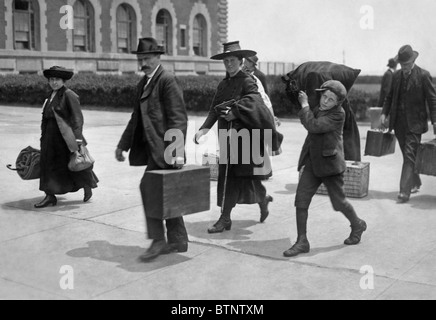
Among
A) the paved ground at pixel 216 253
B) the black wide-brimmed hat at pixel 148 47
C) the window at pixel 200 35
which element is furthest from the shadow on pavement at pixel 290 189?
the window at pixel 200 35

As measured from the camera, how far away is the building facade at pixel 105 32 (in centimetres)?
3191

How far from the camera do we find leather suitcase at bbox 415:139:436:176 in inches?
339

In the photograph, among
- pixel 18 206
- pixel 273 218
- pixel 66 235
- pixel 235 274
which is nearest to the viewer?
pixel 235 274

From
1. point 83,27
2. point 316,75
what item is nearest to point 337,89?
point 316,75

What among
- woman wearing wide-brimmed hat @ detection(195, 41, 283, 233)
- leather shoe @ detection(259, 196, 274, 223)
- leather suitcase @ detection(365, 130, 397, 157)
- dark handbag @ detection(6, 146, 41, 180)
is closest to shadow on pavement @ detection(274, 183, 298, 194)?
leather suitcase @ detection(365, 130, 397, 157)

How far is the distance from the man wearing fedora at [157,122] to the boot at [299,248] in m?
0.96

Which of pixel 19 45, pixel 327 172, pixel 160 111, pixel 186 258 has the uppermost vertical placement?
pixel 19 45

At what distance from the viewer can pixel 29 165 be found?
8.56 m

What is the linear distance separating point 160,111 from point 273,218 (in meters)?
2.29

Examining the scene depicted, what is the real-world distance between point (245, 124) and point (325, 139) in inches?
37.8

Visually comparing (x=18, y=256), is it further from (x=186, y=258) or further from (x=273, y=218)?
(x=273, y=218)

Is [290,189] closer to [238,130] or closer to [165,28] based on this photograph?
[238,130]

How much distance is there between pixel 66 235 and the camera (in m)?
6.80

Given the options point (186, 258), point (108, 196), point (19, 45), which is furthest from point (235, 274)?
point (19, 45)
